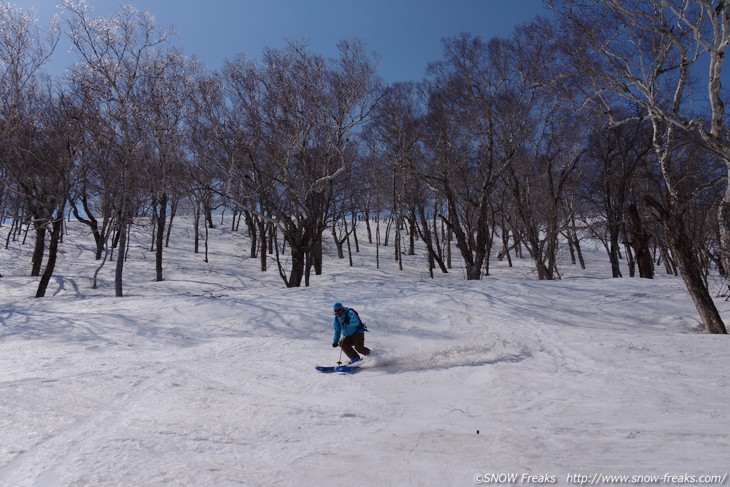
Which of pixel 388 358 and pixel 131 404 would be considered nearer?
pixel 131 404

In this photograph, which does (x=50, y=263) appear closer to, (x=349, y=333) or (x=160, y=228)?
(x=160, y=228)

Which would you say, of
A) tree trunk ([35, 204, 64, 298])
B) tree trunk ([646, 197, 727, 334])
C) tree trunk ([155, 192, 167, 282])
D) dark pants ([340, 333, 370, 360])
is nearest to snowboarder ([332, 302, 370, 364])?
dark pants ([340, 333, 370, 360])

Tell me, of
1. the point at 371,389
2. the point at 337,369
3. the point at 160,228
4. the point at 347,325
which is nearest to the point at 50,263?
the point at 160,228

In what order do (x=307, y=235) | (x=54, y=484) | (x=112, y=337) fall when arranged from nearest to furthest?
(x=54, y=484), (x=112, y=337), (x=307, y=235)

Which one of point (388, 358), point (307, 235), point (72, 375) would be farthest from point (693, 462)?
point (307, 235)

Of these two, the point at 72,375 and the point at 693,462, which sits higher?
the point at 693,462

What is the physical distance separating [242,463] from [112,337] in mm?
8437

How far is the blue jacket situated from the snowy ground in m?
0.82

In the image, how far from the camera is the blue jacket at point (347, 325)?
855 cm

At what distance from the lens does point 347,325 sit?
338 inches

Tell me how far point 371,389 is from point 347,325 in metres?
2.03

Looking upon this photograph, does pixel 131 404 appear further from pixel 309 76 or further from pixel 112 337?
pixel 309 76

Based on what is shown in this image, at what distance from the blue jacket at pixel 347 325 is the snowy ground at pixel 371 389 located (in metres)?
0.82

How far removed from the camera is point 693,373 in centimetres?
666
